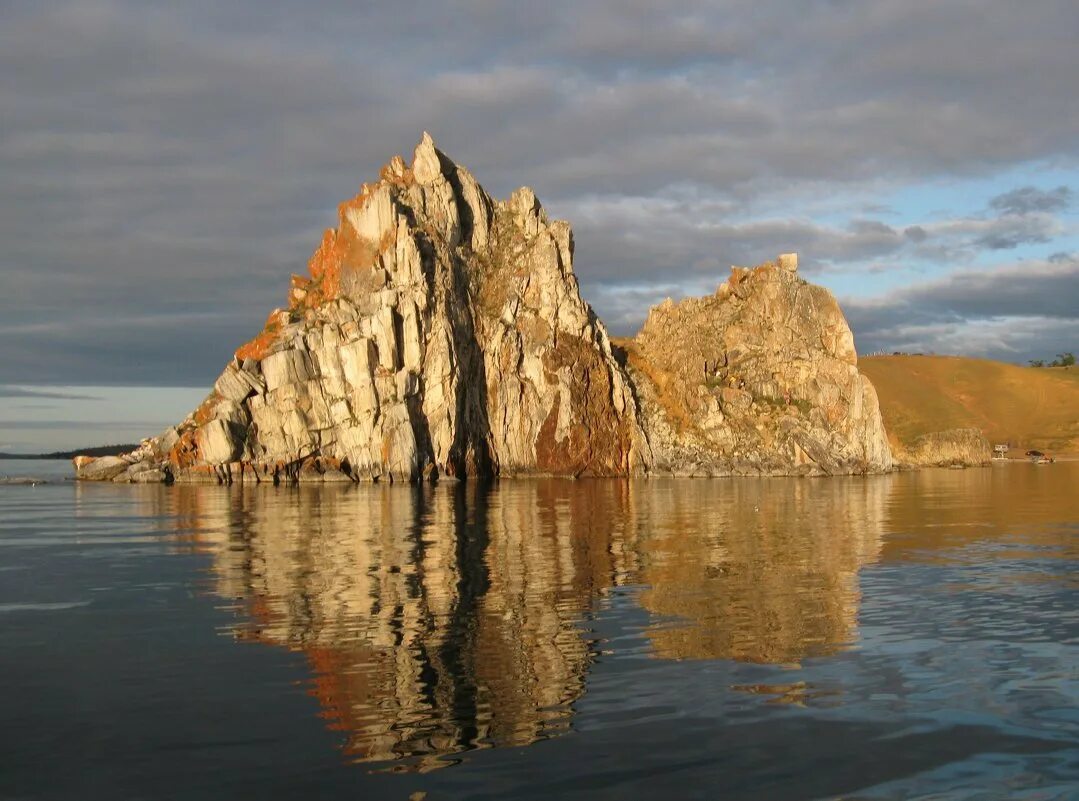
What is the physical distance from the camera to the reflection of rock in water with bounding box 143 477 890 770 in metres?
19.4

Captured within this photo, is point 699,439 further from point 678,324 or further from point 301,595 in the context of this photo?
point 301,595

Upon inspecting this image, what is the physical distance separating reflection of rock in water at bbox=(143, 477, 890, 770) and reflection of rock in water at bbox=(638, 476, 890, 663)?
11 cm

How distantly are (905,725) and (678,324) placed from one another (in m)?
166

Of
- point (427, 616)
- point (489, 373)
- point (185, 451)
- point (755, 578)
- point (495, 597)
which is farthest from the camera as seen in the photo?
point (489, 373)

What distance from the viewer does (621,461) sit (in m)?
159

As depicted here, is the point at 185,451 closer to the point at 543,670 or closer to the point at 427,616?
the point at 427,616

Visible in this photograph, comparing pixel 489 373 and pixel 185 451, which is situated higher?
pixel 489 373

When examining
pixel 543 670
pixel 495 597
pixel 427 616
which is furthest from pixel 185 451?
pixel 543 670

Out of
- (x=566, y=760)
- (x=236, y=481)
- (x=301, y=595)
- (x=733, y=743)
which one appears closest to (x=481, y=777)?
(x=566, y=760)

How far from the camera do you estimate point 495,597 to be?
31.9 metres

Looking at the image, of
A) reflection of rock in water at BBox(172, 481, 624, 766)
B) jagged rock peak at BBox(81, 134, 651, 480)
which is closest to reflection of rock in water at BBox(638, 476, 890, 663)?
reflection of rock in water at BBox(172, 481, 624, 766)

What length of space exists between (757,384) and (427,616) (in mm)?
151477

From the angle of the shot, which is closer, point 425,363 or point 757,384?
point 425,363

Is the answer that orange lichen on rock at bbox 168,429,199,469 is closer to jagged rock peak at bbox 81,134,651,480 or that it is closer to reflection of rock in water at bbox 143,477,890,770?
jagged rock peak at bbox 81,134,651,480
